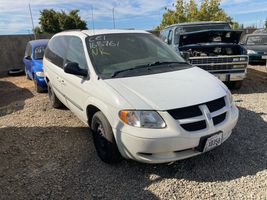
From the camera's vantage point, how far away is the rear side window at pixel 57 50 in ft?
15.7

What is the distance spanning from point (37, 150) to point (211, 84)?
115 inches

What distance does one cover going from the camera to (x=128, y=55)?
12.8ft

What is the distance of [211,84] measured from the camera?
3.36m

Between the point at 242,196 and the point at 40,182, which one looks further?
the point at 40,182

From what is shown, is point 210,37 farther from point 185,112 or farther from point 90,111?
point 185,112

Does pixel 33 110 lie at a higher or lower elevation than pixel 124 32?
lower

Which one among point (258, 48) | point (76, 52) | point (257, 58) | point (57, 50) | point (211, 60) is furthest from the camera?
point (258, 48)

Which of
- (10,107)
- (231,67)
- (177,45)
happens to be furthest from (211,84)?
(10,107)

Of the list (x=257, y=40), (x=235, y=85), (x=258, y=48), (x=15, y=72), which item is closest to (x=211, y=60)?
(x=235, y=85)

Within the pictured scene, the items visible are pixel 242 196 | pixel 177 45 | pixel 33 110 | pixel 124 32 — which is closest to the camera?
pixel 242 196

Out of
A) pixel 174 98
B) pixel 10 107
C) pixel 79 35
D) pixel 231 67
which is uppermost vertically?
pixel 79 35

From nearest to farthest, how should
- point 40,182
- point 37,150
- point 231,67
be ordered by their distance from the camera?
1. point 40,182
2. point 37,150
3. point 231,67

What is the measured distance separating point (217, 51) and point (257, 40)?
19.9 ft

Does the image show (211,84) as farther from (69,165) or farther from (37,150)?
(37,150)
